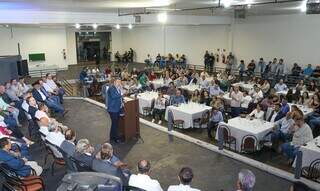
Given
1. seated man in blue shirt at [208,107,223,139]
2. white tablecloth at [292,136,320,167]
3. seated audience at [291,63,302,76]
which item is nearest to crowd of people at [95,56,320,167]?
seated man in blue shirt at [208,107,223,139]

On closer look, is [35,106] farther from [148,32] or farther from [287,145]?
[148,32]

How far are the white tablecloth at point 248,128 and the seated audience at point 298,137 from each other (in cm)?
71

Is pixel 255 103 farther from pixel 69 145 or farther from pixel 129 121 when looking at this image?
pixel 69 145

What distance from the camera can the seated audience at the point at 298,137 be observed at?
6465 mm

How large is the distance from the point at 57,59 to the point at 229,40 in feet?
41.1

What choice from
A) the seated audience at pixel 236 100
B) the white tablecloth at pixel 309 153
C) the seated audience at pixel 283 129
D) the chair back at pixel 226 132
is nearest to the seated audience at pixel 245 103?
the seated audience at pixel 236 100

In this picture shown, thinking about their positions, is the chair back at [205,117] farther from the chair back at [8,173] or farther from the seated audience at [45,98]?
the chair back at [8,173]

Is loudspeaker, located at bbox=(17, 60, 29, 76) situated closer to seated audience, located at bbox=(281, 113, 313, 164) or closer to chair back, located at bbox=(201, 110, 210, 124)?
chair back, located at bbox=(201, 110, 210, 124)

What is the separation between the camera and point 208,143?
7.86 metres

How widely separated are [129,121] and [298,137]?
4068mm

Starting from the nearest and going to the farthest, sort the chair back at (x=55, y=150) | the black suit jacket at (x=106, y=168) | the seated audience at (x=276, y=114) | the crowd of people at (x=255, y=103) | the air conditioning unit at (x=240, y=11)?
the black suit jacket at (x=106, y=168) → the chair back at (x=55, y=150) → the crowd of people at (x=255, y=103) → the seated audience at (x=276, y=114) → the air conditioning unit at (x=240, y=11)

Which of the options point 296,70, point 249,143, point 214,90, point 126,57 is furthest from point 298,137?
point 126,57

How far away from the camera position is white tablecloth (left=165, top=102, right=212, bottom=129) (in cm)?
882

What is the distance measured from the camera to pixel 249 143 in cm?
709
